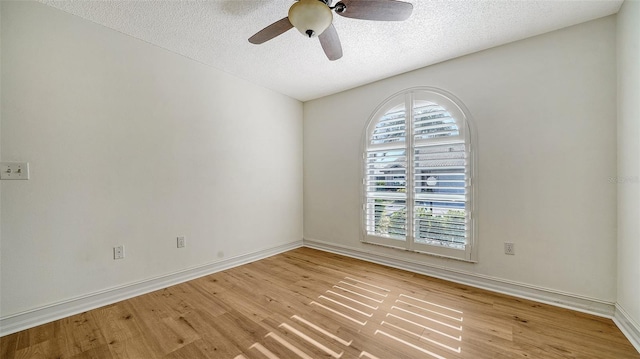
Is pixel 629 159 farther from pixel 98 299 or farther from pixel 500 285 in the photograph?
pixel 98 299

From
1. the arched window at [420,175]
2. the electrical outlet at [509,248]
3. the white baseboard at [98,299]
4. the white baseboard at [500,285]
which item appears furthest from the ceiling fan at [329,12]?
the white baseboard at [98,299]

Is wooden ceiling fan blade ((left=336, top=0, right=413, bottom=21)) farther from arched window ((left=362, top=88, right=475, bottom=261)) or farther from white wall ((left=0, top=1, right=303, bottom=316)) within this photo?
white wall ((left=0, top=1, right=303, bottom=316))

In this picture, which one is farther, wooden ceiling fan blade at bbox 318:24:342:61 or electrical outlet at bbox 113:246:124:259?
electrical outlet at bbox 113:246:124:259

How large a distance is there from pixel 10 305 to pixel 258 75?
2.98 m

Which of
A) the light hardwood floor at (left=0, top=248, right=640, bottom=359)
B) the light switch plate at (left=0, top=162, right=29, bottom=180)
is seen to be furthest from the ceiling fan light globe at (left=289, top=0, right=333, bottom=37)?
the light switch plate at (left=0, top=162, right=29, bottom=180)

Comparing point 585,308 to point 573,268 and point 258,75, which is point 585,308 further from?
point 258,75

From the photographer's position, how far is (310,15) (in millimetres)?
1451

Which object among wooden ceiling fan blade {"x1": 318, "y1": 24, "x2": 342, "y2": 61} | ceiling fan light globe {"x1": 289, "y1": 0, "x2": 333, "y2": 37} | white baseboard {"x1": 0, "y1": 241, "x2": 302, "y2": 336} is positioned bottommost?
white baseboard {"x1": 0, "y1": 241, "x2": 302, "y2": 336}

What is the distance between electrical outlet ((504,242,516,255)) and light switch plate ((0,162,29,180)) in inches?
161

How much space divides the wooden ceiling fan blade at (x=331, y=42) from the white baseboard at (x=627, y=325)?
287 centimetres

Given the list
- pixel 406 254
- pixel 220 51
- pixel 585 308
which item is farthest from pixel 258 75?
pixel 585 308

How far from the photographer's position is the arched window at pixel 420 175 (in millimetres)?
2510

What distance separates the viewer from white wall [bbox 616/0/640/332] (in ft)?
5.29

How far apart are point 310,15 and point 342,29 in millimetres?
798
